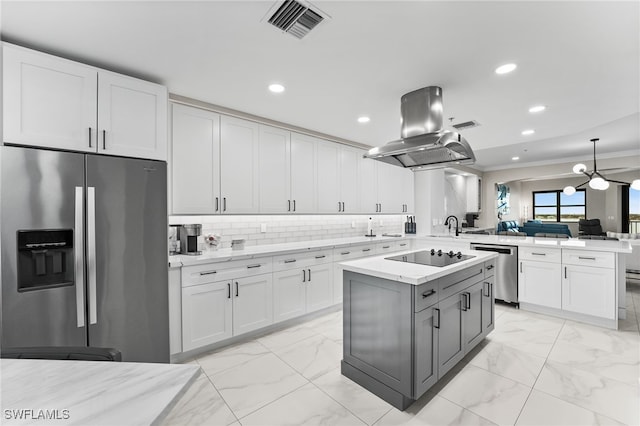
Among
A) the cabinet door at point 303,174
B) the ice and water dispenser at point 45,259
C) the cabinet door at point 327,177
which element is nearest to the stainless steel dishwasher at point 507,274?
the cabinet door at point 327,177

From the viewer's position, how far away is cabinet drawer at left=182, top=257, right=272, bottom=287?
256cm

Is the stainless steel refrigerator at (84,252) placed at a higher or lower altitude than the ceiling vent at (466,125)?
lower

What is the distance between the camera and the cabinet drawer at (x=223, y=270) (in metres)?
2.56

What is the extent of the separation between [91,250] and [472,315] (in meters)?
3.10

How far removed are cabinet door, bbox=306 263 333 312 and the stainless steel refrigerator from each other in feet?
5.30

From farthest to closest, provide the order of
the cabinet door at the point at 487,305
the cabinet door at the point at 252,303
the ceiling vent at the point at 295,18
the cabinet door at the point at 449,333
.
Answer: the cabinet door at the point at 252,303 < the cabinet door at the point at 487,305 < the cabinet door at the point at 449,333 < the ceiling vent at the point at 295,18

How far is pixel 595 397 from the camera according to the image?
203cm

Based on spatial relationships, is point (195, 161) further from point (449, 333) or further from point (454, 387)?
point (454, 387)

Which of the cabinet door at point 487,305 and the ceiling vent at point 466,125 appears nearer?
the cabinet door at point 487,305

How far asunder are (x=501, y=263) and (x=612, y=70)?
2.55 metres

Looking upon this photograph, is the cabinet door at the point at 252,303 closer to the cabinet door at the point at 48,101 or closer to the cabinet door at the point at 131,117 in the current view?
the cabinet door at the point at 131,117

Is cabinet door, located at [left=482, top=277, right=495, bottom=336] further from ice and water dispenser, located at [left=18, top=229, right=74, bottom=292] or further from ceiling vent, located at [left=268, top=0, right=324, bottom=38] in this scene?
ice and water dispenser, located at [left=18, top=229, right=74, bottom=292]
